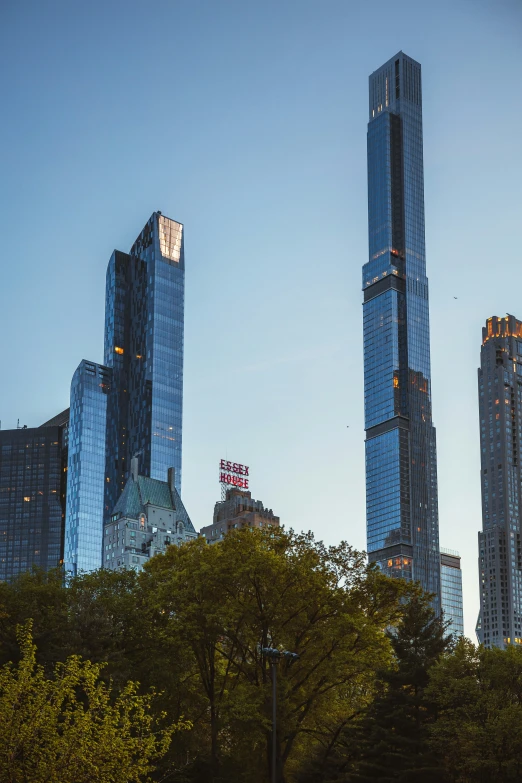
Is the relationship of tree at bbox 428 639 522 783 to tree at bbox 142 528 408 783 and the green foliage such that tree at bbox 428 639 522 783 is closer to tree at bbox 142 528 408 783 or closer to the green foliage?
the green foliage

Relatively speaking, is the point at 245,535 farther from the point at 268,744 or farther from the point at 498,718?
the point at 498,718

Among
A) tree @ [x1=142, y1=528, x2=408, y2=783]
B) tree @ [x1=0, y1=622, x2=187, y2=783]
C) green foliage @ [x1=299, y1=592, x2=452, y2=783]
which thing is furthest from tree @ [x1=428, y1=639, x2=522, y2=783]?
tree @ [x1=0, y1=622, x2=187, y2=783]

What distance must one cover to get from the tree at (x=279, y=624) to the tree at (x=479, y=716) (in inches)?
182

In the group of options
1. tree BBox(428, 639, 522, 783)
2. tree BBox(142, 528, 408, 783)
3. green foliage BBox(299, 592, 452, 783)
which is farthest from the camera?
tree BBox(142, 528, 408, 783)

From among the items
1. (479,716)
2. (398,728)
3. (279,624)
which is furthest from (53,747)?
(479,716)

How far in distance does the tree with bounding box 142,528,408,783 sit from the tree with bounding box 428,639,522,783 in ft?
15.2

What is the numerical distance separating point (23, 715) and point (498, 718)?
3171 centimetres

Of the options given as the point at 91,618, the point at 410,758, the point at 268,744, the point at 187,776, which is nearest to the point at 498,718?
the point at 410,758

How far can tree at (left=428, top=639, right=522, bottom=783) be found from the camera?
57969mm

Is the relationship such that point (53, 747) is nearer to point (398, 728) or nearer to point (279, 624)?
point (279, 624)

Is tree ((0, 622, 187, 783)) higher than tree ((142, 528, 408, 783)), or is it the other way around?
tree ((142, 528, 408, 783))

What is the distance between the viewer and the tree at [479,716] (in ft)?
190

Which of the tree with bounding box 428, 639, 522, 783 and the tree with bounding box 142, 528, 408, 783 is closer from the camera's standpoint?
the tree with bounding box 428, 639, 522, 783

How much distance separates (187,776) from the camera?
208 feet
